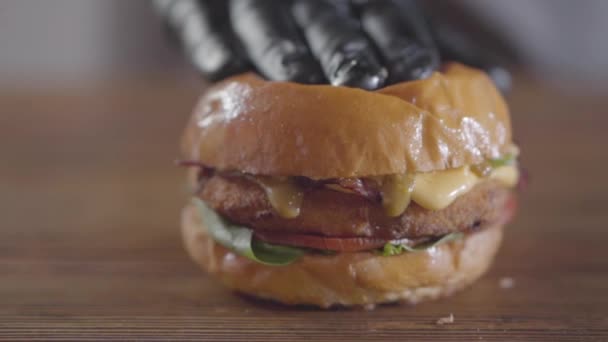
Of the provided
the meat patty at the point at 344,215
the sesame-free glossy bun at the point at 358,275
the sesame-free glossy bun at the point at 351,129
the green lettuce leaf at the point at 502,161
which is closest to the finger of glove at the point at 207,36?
the sesame-free glossy bun at the point at 351,129

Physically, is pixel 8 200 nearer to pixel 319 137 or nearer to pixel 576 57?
pixel 319 137

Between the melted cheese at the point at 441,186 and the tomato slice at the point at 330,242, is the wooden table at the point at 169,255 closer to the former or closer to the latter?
the tomato slice at the point at 330,242

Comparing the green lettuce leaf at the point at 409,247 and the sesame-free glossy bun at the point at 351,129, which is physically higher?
the sesame-free glossy bun at the point at 351,129

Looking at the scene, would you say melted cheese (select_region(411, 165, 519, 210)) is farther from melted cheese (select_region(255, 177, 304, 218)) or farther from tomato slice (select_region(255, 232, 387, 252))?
melted cheese (select_region(255, 177, 304, 218))

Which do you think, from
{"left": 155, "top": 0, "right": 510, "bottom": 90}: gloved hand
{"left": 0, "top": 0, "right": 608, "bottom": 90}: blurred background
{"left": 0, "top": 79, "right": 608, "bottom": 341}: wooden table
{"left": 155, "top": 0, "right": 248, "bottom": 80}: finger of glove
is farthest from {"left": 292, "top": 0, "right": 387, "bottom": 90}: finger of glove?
{"left": 0, "top": 0, "right": 608, "bottom": 90}: blurred background

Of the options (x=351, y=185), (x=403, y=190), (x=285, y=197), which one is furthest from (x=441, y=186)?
(x=285, y=197)

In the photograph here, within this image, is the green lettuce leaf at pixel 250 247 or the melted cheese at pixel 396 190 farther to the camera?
the green lettuce leaf at pixel 250 247

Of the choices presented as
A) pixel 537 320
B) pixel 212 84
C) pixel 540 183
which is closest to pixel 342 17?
pixel 212 84

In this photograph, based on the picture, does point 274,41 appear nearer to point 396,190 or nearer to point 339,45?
point 339,45
